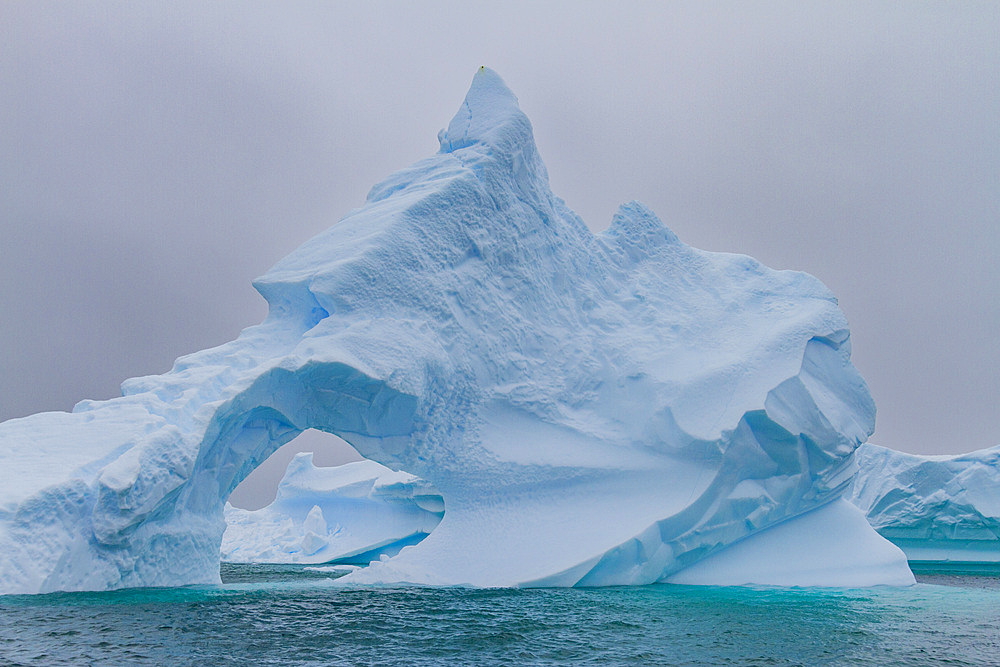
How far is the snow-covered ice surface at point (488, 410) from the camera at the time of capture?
944 centimetres

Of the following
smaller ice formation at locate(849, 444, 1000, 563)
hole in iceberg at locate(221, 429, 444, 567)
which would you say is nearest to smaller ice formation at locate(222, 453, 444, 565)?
hole in iceberg at locate(221, 429, 444, 567)

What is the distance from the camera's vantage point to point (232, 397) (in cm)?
941

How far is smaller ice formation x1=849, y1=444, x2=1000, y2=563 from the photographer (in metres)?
18.5

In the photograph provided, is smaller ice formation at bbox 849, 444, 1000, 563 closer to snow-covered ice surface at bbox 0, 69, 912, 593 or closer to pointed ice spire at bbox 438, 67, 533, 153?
snow-covered ice surface at bbox 0, 69, 912, 593

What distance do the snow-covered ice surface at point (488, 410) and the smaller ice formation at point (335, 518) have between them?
528 centimetres

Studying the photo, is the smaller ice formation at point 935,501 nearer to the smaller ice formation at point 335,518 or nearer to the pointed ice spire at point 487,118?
the smaller ice formation at point 335,518

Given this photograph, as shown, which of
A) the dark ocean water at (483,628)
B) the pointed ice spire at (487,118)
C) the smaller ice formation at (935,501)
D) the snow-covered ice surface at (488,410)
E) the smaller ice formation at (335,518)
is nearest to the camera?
the dark ocean water at (483,628)

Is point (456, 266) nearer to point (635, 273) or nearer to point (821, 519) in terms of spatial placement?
point (635, 273)

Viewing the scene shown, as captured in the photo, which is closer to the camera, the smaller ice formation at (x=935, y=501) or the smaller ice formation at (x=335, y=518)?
the smaller ice formation at (x=335, y=518)

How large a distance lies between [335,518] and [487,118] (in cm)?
1229

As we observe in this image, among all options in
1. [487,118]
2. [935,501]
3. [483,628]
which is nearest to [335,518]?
[487,118]

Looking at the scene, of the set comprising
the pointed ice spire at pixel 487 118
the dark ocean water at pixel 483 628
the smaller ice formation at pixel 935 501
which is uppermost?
the pointed ice spire at pixel 487 118

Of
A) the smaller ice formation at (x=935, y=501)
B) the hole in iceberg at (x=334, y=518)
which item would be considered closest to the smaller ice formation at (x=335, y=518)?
the hole in iceberg at (x=334, y=518)

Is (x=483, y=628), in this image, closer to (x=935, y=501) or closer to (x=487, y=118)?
(x=487, y=118)
